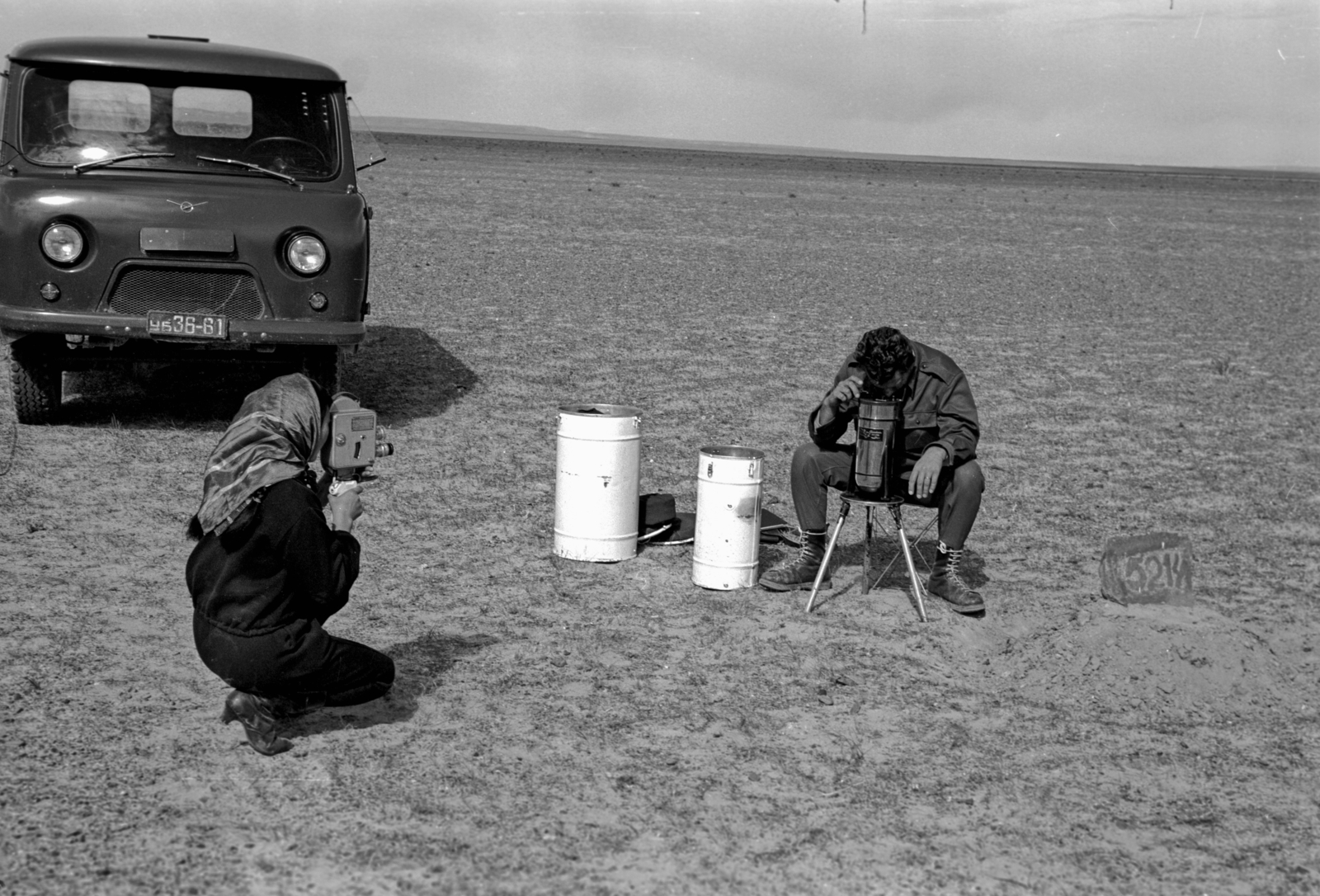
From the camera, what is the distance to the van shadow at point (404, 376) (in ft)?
32.4

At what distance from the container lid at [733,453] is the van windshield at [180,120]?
384 centimetres

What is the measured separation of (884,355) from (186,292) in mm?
4355

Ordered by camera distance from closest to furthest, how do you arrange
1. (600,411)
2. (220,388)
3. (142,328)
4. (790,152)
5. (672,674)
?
(672,674) → (600,411) → (142,328) → (220,388) → (790,152)

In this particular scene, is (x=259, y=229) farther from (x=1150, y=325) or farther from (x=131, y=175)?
(x=1150, y=325)

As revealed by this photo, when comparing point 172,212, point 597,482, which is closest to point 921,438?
point 597,482

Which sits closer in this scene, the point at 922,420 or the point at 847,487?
the point at 922,420

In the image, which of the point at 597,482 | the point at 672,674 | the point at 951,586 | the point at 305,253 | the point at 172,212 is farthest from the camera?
the point at 305,253

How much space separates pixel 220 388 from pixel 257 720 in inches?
243

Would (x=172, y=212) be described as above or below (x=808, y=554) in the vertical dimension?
above

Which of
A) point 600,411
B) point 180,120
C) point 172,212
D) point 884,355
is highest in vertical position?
point 180,120

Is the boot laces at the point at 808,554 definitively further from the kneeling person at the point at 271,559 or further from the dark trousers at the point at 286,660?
the kneeling person at the point at 271,559

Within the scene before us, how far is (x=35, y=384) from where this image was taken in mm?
8586

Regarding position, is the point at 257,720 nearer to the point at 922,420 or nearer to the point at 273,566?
the point at 273,566

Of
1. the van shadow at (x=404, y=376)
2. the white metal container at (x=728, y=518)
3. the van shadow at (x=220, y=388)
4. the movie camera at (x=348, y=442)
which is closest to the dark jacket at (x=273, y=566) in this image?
the movie camera at (x=348, y=442)
